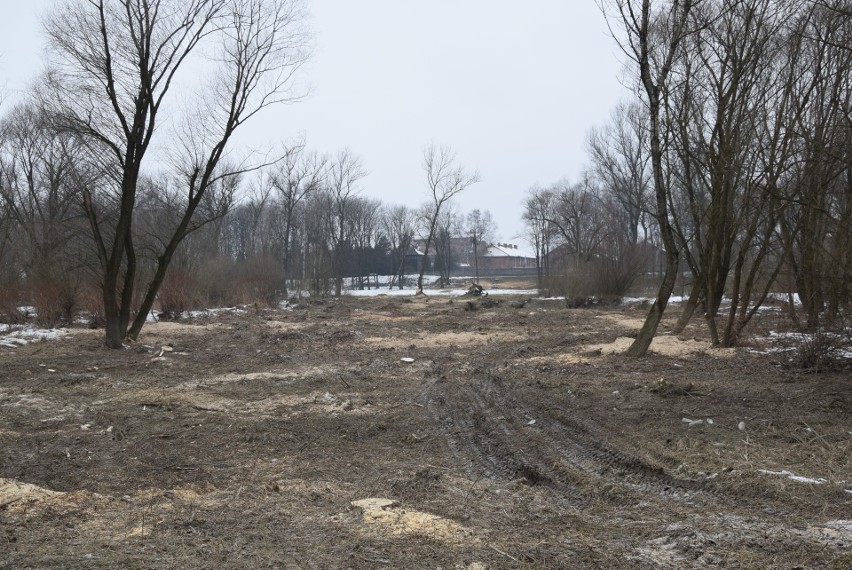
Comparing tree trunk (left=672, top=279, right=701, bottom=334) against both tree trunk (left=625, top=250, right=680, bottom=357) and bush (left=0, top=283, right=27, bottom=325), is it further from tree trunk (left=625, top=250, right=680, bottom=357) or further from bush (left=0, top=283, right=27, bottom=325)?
bush (left=0, top=283, right=27, bottom=325)

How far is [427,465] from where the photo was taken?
5949 mm

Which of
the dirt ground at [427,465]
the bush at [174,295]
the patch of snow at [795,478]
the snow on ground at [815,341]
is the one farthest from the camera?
the bush at [174,295]

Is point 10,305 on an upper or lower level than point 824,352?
upper

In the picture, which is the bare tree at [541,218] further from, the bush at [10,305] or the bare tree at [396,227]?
the bush at [10,305]

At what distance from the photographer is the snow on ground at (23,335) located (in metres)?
14.8

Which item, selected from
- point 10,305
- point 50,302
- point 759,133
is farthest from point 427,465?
point 10,305

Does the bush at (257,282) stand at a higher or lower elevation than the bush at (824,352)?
higher

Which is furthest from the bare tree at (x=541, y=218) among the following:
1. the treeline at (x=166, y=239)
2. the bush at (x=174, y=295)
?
the bush at (x=174, y=295)

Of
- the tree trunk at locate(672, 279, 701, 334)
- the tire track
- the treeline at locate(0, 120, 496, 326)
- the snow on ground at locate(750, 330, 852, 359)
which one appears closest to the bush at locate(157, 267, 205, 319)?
the treeline at locate(0, 120, 496, 326)

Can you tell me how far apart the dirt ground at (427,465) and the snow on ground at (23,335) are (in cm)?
Answer: 283

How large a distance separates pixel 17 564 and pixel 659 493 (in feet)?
14.1

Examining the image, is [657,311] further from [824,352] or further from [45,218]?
[45,218]

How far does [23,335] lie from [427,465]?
1431 cm

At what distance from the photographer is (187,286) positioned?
80.6 feet
